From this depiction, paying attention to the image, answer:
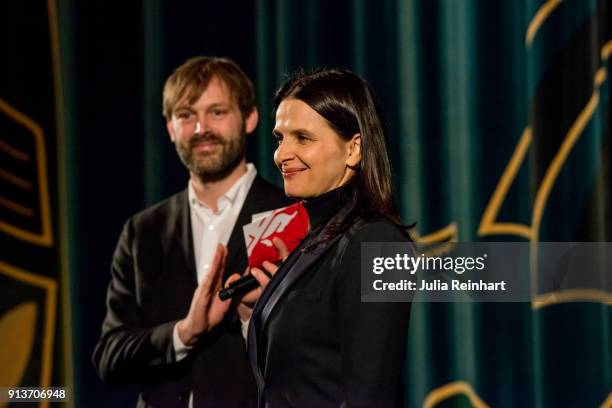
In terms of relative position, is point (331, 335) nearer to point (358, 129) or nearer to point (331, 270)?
point (331, 270)

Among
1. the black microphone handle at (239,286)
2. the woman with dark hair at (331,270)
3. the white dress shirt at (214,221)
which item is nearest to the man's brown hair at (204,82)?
the white dress shirt at (214,221)

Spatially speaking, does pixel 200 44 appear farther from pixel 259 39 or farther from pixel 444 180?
pixel 444 180

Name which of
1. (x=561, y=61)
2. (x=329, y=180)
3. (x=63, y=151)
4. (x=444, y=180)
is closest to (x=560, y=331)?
(x=444, y=180)

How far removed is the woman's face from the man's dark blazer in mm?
640

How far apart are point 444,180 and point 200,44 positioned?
0.85m

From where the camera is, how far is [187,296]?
79.9 inches

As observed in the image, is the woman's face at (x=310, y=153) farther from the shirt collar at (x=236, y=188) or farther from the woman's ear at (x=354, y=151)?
the shirt collar at (x=236, y=188)

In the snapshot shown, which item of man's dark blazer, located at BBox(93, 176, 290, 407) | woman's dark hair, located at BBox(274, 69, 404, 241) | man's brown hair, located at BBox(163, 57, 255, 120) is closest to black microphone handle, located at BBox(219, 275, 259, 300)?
man's dark blazer, located at BBox(93, 176, 290, 407)

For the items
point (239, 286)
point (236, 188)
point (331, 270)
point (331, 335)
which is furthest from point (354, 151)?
point (236, 188)

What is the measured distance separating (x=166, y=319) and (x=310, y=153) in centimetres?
92

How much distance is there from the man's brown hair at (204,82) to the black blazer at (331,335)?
93cm

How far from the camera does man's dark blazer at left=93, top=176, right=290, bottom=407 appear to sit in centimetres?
192

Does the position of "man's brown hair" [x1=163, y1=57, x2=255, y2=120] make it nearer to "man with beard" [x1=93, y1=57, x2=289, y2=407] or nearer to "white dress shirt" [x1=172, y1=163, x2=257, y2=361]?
"man with beard" [x1=93, y1=57, x2=289, y2=407]

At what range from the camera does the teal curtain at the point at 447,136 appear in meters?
2.16
